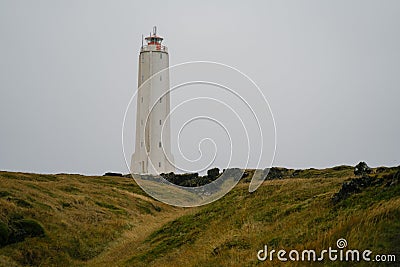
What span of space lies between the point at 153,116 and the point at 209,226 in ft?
156

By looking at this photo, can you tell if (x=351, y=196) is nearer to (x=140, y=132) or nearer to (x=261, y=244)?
(x=261, y=244)

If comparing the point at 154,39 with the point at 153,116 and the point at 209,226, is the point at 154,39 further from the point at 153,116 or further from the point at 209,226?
the point at 209,226

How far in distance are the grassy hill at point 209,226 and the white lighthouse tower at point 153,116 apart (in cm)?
2954

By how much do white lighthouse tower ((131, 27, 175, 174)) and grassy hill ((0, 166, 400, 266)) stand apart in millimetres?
29542

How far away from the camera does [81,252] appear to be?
28.3m

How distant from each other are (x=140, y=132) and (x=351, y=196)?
181 feet

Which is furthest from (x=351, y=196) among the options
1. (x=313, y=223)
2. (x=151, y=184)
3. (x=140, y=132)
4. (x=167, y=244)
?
(x=140, y=132)

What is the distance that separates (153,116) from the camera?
7344cm

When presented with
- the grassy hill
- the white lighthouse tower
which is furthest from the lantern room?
the grassy hill

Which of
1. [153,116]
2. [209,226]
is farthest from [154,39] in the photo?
[209,226]

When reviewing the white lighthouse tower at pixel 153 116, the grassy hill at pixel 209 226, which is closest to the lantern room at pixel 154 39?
the white lighthouse tower at pixel 153 116

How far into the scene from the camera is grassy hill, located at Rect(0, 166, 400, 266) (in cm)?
1650

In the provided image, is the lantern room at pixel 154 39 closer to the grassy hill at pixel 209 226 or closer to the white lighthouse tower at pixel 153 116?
the white lighthouse tower at pixel 153 116

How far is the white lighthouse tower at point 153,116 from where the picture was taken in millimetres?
72312
